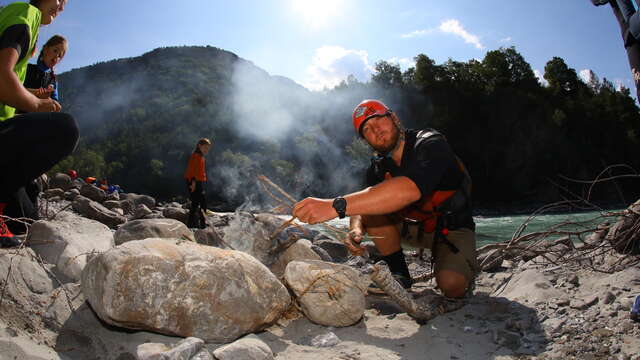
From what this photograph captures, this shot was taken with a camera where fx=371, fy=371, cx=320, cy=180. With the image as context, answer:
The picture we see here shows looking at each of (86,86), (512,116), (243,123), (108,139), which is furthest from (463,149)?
(86,86)

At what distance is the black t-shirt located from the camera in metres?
2.18

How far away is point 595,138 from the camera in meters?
45.3

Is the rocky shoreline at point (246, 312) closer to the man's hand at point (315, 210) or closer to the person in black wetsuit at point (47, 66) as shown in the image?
the man's hand at point (315, 210)

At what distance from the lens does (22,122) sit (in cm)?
202

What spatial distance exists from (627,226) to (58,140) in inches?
156

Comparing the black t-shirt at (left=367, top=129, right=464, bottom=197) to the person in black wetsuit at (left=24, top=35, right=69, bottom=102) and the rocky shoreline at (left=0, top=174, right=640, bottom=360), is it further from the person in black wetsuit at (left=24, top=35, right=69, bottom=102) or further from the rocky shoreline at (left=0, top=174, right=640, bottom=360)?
the person in black wetsuit at (left=24, top=35, right=69, bottom=102)

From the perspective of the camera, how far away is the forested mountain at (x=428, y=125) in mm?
42031

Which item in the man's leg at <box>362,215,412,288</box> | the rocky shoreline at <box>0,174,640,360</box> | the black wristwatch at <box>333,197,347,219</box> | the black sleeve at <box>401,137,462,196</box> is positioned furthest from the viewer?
the man's leg at <box>362,215,412,288</box>

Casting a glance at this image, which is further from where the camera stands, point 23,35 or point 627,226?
point 627,226

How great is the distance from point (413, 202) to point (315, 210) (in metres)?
0.87

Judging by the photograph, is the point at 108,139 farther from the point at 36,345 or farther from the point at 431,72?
the point at 36,345

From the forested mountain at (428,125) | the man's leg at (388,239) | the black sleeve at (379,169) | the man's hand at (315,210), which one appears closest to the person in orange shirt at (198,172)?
the black sleeve at (379,169)

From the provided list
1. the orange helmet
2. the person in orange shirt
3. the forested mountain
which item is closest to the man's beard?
the orange helmet

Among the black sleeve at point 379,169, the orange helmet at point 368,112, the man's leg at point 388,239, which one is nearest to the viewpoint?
the orange helmet at point 368,112
